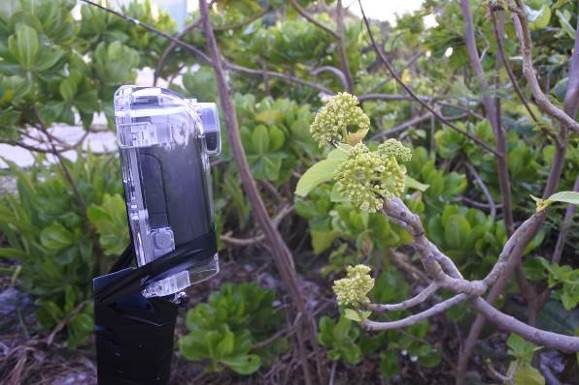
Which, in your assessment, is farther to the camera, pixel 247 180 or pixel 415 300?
pixel 247 180

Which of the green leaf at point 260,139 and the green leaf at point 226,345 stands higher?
the green leaf at point 260,139

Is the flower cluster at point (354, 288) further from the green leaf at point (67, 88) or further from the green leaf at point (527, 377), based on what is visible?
the green leaf at point (67, 88)

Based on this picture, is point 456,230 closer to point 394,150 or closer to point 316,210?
point 316,210

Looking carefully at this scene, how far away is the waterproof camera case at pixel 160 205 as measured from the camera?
644 mm

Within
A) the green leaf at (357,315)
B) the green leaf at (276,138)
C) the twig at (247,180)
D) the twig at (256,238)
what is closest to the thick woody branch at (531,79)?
the green leaf at (357,315)

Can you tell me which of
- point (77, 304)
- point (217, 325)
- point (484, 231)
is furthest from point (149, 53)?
point (484, 231)

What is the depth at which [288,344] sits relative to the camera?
1458 millimetres

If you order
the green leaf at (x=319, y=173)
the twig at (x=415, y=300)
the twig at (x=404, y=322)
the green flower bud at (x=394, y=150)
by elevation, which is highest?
the green flower bud at (x=394, y=150)

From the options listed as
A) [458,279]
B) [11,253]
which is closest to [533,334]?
[458,279]

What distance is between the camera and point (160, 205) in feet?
2.19

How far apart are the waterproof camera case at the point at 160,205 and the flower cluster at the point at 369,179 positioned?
0.78 ft

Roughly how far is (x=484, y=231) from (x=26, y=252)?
114 cm

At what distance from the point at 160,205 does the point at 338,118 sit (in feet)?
0.81

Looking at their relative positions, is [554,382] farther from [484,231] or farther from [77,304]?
[77,304]
